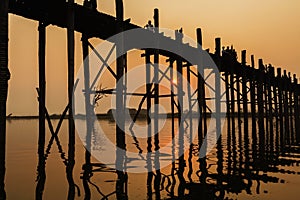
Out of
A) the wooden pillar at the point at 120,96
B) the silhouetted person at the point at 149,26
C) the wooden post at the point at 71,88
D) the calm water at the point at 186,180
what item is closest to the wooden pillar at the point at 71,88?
the wooden post at the point at 71,88

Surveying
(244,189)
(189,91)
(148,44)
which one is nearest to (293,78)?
(189,91)

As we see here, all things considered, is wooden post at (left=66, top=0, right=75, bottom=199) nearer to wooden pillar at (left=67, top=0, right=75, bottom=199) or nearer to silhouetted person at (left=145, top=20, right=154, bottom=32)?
wooden pillar at (left=67, top=0, right=75, bottom=199)

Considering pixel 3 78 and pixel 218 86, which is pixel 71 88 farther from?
pixel 218 86

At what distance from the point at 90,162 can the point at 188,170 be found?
360 cm

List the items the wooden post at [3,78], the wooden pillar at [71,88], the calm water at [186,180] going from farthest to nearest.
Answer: the wooden pillar at [71,88], the calm water at [186,180], the wooden post at [3,78]

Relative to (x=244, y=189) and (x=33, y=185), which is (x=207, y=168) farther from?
(x=33, y=185)

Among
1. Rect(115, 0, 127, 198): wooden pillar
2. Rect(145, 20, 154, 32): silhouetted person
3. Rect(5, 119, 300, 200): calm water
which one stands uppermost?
Rect(145, 20, 154, 32): silhouetted person

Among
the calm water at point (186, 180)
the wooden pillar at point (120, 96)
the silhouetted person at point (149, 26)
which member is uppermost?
the silhouetted person at point (149, 26)

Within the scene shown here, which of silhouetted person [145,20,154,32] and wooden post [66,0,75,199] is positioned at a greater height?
silhouetted person [145,20,154,32]

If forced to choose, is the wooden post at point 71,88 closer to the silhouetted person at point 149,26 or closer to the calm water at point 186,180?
the calm water at point 186,180

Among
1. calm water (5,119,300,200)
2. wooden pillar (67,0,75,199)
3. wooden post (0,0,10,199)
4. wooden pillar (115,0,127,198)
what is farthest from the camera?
wooden pillar (115,0,127,198)

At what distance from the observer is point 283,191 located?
7531 mm

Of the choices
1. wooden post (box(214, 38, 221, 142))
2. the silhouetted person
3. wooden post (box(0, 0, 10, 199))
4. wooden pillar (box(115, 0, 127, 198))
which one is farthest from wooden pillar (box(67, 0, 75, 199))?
wooden post (box(214, 38, 221, 142))

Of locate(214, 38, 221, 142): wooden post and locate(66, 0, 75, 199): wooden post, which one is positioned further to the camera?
locate(214, 38, 221, 142): wooden post
